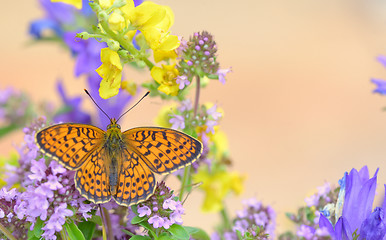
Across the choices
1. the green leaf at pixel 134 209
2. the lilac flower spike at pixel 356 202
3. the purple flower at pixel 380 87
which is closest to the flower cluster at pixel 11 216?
the green leaf at pixel 134 209

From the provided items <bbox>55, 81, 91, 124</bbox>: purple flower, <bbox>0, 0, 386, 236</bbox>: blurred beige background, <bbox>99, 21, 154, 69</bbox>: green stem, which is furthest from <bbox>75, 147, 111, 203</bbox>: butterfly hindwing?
<bbox>0, 0, 386, 236</bbox>: blurred beige background

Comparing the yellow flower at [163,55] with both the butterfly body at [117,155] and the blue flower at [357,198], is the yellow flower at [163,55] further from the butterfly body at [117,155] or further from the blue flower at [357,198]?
the blue flower at [357,198]

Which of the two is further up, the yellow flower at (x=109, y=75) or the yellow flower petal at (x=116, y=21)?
the yellow flower petal at (x=116, y=21)

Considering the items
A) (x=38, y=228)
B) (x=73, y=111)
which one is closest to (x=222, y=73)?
(x=38, y=228)

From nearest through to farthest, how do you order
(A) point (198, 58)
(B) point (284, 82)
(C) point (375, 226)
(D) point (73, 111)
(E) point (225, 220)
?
(C) point (375, 226), (A) point (198, 58), (E) point (225, 220), (D) point (73, 111), (B) point (284, 82)

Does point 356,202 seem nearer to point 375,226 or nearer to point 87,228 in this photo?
point 375,226

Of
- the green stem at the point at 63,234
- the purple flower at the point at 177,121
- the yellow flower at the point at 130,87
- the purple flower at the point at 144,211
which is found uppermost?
the yellow flower at the point at 130,87
